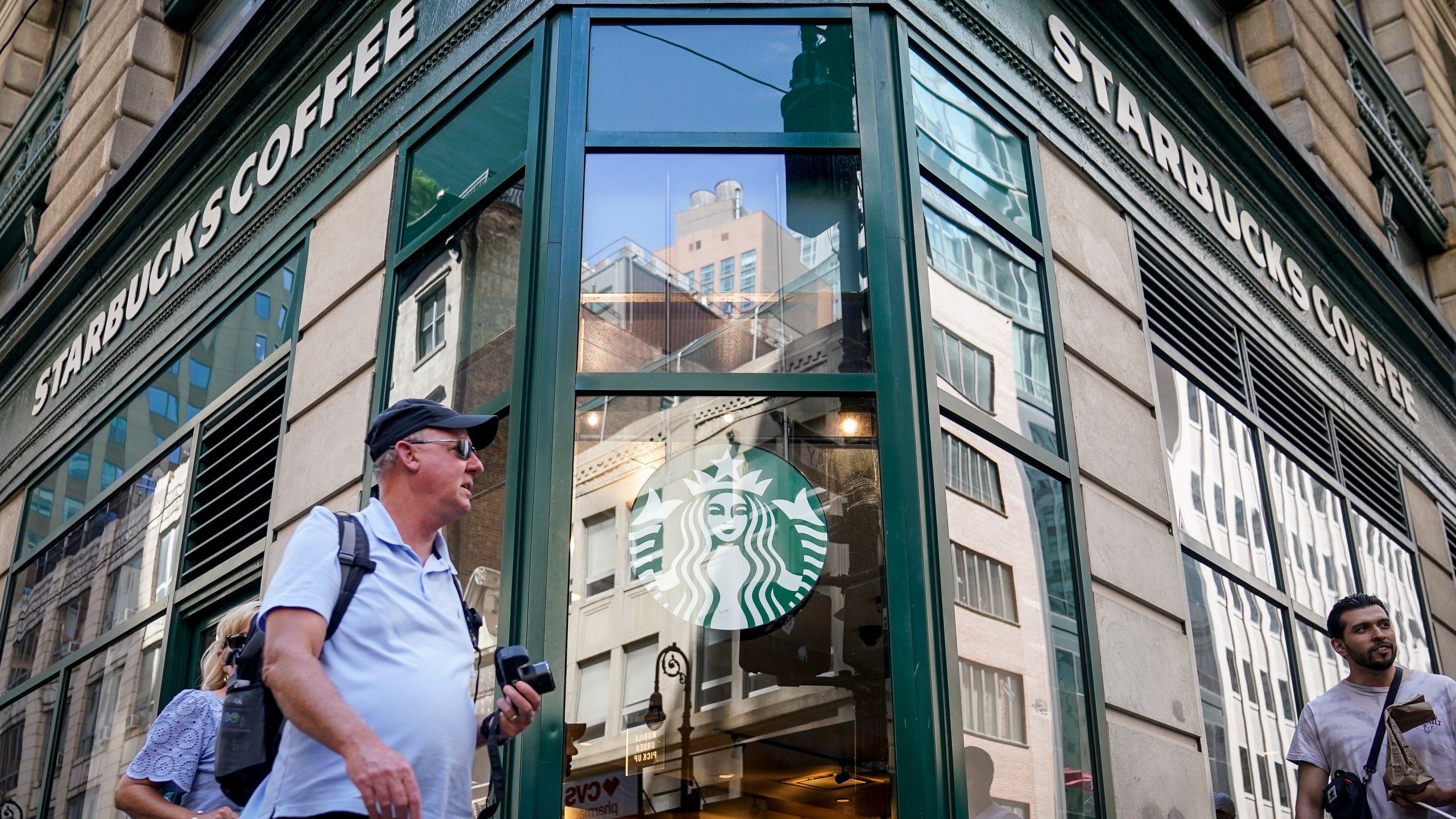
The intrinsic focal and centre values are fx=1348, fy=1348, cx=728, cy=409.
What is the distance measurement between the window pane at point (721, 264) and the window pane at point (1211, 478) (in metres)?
2.88

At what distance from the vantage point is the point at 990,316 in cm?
699

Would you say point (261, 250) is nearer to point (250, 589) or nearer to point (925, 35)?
point (250, 589)

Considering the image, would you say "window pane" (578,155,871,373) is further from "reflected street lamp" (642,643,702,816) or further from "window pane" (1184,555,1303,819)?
"window pane" (1184,555,1303,819)

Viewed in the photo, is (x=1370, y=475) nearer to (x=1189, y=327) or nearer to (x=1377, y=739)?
(x=1189, y=327)

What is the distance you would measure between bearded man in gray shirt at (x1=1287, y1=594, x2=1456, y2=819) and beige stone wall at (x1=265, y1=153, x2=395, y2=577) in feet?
15.8

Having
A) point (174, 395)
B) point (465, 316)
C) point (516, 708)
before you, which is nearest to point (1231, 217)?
point (465, 316)

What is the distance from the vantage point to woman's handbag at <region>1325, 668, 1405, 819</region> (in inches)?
229

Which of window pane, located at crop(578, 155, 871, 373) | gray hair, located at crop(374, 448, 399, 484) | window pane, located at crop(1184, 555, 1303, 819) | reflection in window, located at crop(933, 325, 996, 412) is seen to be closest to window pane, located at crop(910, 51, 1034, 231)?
window pane, located at crop(578, 155, 871, 373)

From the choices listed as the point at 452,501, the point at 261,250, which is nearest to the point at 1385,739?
the point at 452,501

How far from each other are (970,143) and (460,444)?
14.6ft

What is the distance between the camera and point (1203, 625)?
313 inches

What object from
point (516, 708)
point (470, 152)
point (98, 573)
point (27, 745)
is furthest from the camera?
point (27, 745)

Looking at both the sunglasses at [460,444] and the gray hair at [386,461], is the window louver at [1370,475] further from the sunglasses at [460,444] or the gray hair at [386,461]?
the gray hair at [386,461]

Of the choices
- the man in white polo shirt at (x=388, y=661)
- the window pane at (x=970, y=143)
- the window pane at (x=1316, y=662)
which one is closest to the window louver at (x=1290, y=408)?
the window pane at (x=1316, y=662)
